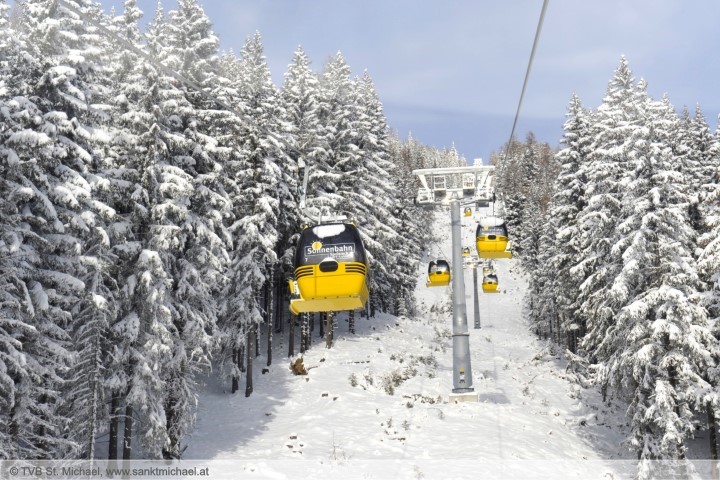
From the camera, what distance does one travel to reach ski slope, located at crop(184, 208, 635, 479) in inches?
756

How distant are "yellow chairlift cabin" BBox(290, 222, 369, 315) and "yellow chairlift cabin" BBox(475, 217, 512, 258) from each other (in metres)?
16.4

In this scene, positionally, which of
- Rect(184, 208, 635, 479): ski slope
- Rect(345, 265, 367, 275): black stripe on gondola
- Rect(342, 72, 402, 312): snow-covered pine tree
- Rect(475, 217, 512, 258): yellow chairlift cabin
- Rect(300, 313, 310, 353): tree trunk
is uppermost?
Rect(342, 72, 402, 312): snow-covered pine tree

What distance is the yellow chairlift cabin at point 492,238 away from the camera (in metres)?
29.1

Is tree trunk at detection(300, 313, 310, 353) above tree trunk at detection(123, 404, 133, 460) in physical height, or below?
above

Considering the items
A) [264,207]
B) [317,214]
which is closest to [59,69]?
[317,214]

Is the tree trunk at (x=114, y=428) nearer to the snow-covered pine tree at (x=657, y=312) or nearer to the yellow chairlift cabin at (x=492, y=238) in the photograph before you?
the snow-covered pine tree at (x=657, y=312)

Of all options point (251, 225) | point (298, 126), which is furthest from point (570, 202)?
point (251, 225)

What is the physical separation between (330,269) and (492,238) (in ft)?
57.6

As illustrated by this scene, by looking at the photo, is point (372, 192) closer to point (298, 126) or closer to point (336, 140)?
point (336, 140)

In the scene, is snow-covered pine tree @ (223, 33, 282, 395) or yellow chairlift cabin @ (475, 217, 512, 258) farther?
yellow chairlift cabin @ (475, 217, 512, 258)

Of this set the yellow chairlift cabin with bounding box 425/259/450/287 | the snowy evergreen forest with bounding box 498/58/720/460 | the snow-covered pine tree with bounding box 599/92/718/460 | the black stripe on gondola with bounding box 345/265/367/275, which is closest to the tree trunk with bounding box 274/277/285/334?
the yellow chairlift cabin with bounding box 425/259/450/287

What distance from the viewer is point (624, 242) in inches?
907

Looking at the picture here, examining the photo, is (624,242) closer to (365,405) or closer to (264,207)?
(365,405)

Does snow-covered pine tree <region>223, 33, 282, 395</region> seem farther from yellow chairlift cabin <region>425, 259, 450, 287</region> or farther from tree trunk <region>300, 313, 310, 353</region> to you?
yellow chairlift cabin <region>425, 259, 450, 287</region>
